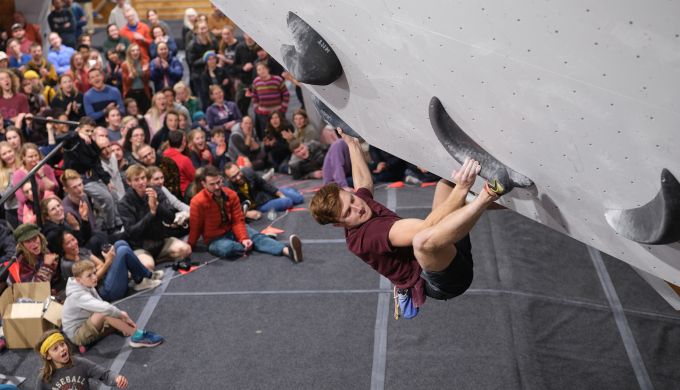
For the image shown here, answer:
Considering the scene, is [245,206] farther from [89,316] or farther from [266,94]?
[89,316]

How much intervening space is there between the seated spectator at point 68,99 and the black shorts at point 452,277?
18.0 feet

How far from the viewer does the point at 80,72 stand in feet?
28.5

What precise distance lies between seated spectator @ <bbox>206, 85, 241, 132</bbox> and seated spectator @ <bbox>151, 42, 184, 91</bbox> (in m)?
1.05

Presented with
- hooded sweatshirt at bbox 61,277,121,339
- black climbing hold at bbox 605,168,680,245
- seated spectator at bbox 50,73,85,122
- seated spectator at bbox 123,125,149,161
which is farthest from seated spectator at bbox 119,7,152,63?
black climbing hold at bbox 605,168,680,245

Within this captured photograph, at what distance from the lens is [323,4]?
2580 mm

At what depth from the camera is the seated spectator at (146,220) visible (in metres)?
6.00

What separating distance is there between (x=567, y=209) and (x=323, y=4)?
108cm

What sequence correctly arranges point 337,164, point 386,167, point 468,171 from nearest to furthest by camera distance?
point 468,171 < point 337,164 < point 386,167

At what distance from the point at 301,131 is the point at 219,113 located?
0.96 meters

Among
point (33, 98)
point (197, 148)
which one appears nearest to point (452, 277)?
point (197, 148)

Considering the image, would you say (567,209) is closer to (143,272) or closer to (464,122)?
(464,122)

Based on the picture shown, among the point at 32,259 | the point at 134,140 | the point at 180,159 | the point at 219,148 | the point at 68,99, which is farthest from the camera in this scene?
the point at 68,99

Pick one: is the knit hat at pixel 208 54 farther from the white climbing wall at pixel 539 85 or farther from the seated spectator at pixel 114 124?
the white climbing wall at pixel 539 85

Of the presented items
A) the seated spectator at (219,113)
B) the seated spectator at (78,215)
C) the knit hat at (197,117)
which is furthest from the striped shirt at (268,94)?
the seated spectator at (78,215)
